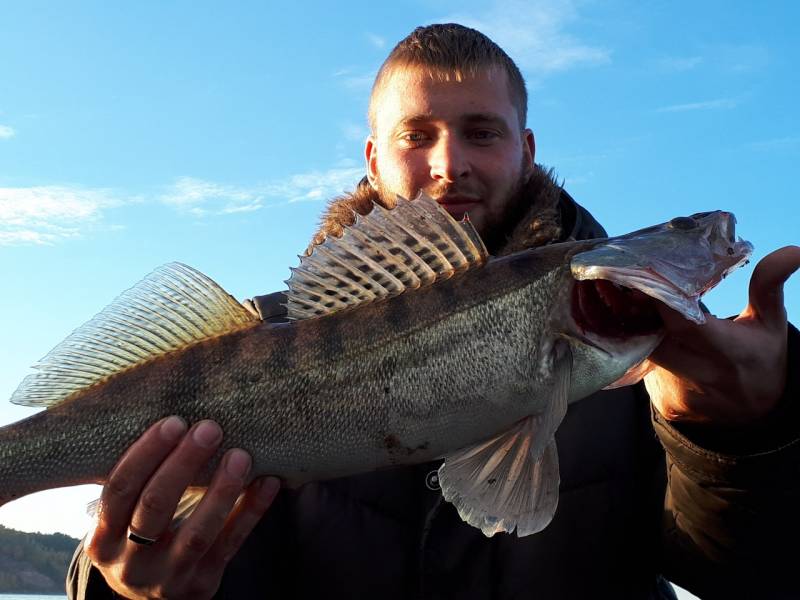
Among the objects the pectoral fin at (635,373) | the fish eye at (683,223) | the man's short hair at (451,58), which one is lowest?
the pectoral fin at (635,373)

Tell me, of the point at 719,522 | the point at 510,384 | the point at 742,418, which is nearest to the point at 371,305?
the point at 510,384

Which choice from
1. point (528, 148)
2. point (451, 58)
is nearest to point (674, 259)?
point (451, 58)

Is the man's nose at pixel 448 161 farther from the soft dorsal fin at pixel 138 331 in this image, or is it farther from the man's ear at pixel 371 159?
Result: the soft dorsal fin at pixel 138 331

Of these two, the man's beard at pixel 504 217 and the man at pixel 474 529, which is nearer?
the man at pixel 474 529

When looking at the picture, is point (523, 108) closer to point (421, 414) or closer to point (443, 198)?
point (443, 198)

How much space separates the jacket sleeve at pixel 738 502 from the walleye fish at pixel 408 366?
0.60 metres

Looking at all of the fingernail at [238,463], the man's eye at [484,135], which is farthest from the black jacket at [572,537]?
the fingernail at [238,463]

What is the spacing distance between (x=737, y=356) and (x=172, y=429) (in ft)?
7.40

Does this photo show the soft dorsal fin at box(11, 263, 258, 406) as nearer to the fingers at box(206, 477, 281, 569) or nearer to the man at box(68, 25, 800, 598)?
the man at box(68, 25, 800, 598)

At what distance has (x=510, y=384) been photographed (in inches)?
116

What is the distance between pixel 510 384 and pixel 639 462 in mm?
1715

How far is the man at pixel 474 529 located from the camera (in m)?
3.01

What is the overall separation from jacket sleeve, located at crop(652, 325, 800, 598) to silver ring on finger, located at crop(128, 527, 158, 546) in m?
2.30

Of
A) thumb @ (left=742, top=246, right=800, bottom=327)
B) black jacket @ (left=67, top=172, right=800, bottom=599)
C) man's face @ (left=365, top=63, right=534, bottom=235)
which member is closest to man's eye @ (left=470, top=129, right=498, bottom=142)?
man's face @ (left=365, top=63, right=534, bottom=235)
